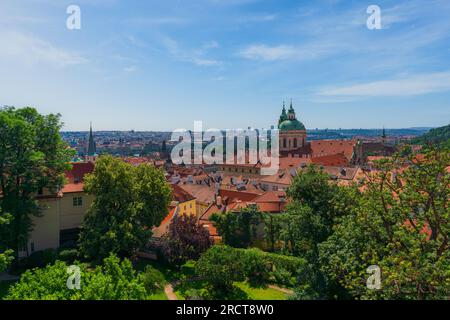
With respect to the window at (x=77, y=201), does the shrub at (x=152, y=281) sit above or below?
below

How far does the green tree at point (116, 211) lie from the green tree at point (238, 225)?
7232 mm

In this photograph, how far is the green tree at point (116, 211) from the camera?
2803cm

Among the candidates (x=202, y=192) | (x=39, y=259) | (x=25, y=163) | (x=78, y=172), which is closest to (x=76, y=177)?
(x=78, y=172)

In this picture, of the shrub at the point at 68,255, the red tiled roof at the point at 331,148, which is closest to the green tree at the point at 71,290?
the shrub at the point at 68,255

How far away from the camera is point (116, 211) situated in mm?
29688

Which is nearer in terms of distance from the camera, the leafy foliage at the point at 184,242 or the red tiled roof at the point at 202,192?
the leafy foliage at the point at 184,242

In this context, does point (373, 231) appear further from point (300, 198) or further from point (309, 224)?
point (300, 198)

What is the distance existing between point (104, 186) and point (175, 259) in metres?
8.67

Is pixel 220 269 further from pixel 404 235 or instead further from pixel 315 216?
pixel 404 235

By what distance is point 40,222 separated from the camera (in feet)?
104

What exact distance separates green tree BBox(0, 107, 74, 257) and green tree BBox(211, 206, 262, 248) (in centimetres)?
1556

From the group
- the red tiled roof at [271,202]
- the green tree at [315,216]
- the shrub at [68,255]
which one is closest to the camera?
the green tree at [315,216]

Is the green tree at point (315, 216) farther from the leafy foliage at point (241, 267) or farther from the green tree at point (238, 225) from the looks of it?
the green tree at point (238, 225)
